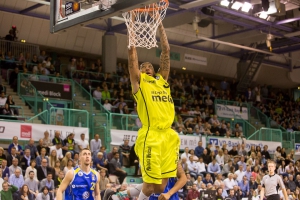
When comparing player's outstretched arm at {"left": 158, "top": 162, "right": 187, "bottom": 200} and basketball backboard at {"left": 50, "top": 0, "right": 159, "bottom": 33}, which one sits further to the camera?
basketball backboard at {"left": 50, "top": 0, "right": 159, "bottom": 33}

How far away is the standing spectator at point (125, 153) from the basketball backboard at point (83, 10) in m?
11.3

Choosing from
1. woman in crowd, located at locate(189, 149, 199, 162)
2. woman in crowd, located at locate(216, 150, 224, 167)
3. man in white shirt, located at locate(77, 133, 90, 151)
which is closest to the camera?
man in white shirt, located at locate(77, 133, 90, 151)

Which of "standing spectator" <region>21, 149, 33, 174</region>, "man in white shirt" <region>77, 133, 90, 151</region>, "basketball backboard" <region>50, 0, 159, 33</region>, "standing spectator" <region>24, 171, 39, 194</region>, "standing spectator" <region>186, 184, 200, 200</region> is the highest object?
"basketball backboard" <region>50, 0, 159, 33</region>

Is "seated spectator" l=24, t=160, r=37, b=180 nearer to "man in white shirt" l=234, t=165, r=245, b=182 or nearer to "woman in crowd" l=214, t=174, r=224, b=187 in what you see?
"woman in crowd" l=214, t=174, r=224, b=187

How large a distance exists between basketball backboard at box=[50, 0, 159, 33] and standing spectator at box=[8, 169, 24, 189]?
762 centimetres

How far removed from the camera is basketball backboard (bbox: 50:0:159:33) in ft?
27.5

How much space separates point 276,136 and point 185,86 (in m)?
6.27

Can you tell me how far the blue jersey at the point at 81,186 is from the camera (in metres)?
8.70

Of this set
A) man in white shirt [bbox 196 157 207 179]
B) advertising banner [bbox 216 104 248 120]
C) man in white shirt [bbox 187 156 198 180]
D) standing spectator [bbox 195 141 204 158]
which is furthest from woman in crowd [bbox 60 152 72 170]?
advertising banner [bbox 216 104 248 120]

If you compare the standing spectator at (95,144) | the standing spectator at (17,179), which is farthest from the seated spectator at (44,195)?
the standing spectator at (95,144)

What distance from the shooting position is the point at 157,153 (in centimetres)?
698

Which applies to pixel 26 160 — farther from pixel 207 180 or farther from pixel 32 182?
pixel 207 180

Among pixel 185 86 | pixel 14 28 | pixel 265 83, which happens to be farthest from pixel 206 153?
pixel 265 83

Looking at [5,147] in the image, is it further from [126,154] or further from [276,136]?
[276,136]
